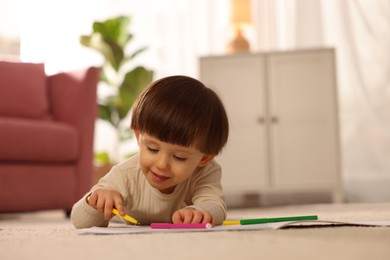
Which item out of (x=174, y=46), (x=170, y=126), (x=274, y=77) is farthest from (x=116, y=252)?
(x=174, y=46)

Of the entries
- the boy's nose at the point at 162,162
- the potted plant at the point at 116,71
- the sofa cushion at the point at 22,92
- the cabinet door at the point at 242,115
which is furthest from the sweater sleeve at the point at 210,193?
the potted plant at the point at 116,71

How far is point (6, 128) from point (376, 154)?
2.14 metres

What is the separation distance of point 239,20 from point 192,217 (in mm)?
2588

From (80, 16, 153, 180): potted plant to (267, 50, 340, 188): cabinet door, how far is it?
819 mm

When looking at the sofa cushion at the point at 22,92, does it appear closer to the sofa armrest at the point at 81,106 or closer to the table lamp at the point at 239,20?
the sofa armrest at the point at 81,106

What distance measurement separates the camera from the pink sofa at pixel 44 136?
9.00ft

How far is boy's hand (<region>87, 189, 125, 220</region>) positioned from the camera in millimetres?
1404

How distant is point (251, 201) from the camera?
4000 mm

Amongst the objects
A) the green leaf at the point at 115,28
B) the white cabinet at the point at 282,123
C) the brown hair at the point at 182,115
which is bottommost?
the white cabinet at the point at 282,123

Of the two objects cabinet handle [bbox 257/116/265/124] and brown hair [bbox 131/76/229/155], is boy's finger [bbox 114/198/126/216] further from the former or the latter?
cabinet handle [bbox 257/116/265/124]

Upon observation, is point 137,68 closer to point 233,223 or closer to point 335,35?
point 335,35

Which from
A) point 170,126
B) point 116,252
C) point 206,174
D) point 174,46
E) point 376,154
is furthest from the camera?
point 174,46

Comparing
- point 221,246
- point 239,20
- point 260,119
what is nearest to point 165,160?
point 221,246

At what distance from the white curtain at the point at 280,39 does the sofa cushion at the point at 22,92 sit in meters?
1.20
